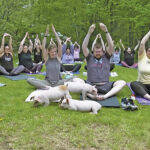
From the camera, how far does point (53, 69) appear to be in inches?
221

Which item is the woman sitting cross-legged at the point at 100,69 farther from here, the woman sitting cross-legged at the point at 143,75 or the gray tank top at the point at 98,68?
the woman sitting cross-legged at the point at 143,75

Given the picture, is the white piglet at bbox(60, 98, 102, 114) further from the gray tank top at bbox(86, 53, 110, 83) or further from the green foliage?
the green foliage

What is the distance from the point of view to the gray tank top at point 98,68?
539cm

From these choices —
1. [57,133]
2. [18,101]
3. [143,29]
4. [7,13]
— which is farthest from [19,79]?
[143,29]

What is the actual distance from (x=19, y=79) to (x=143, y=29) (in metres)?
12.9

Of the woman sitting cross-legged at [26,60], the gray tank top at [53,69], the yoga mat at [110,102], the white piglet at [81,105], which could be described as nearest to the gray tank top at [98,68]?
the yoga mat at [110,102]

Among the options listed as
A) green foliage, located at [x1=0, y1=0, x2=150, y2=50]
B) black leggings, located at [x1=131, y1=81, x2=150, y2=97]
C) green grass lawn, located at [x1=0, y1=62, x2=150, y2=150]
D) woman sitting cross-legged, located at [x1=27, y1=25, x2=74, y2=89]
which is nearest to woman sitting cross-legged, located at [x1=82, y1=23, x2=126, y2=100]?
black leggings, located at [x1=131, y1=81, x2=150, y2=97]

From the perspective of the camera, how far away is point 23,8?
1847 cm

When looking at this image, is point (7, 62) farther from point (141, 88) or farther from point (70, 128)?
point (70, 128)

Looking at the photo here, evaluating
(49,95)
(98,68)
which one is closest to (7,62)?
(98,68)

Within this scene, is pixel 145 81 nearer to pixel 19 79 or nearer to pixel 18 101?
pixel 18 101

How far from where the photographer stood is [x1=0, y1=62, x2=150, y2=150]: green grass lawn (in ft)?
9.18

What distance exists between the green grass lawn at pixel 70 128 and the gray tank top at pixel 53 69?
1.29m

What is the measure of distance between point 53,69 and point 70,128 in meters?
2.55
